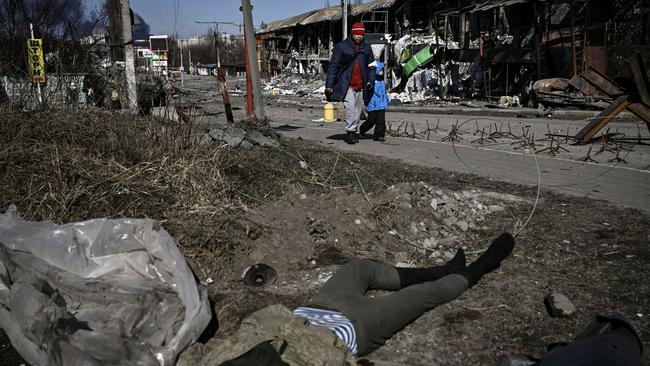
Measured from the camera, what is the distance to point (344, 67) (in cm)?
877

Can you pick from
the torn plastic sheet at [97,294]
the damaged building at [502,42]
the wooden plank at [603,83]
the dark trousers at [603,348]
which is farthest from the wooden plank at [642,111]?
the torn plastic sheet at [97,294]

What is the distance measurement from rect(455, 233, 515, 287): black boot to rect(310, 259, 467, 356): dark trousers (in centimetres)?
12

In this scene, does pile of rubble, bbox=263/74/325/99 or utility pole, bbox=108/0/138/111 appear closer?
utility pole, bbox=108/0/138/111

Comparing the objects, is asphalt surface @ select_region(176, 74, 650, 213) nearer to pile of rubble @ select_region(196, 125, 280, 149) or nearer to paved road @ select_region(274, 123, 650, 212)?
paved road @ select_region(274, 123, 650, 212)

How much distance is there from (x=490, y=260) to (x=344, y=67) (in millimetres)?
5675

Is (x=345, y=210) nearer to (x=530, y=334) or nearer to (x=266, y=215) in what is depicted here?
(x=266, y=215)

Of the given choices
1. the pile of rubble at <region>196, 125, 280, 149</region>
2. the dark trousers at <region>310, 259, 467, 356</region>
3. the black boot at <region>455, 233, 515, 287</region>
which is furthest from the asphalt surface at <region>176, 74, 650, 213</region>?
the dark trousers at <region>310, 259, 467, 356</region>

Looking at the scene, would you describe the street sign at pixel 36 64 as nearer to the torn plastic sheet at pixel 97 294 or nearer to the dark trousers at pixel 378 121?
the torn plastic sheet at pixel 97 294

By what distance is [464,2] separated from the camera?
2758 centimetres

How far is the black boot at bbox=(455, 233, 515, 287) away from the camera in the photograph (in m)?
3.51

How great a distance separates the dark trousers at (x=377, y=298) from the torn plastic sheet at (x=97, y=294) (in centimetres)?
74

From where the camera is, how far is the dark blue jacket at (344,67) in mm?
8703

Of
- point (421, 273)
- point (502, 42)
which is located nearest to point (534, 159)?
point (421, 273)

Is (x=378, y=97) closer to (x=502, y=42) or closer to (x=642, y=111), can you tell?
(x=642, y=111)
